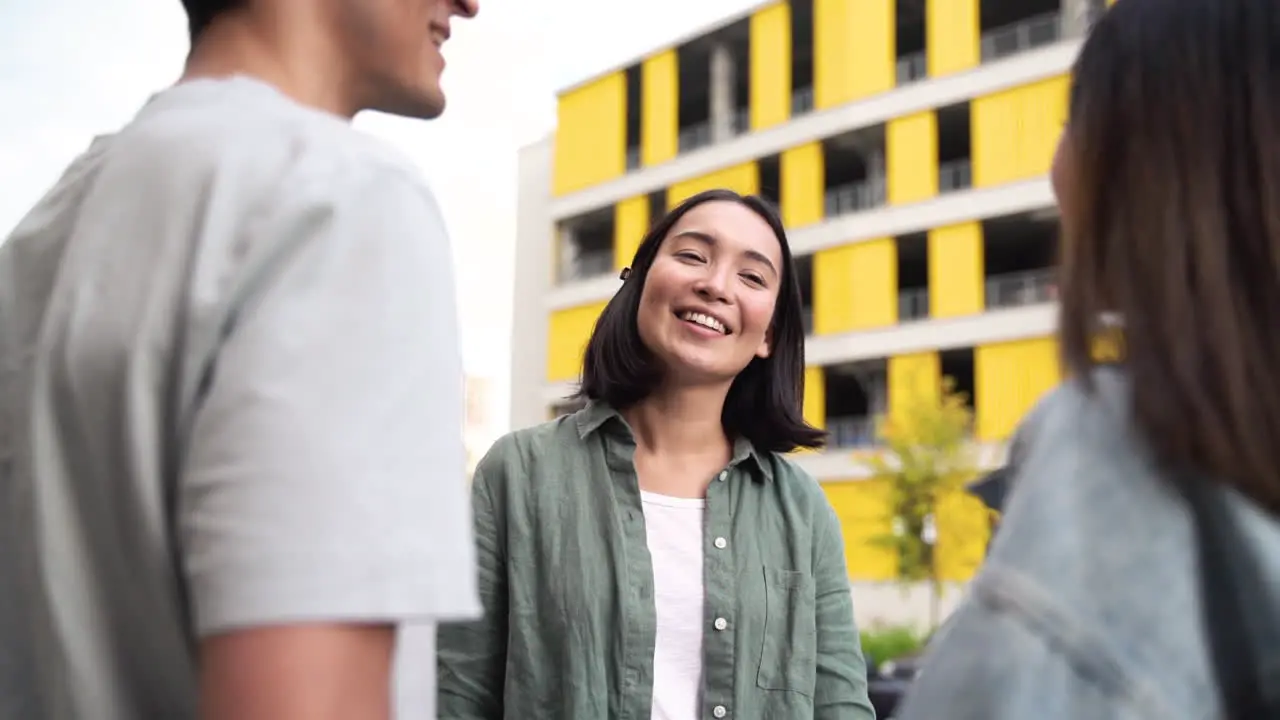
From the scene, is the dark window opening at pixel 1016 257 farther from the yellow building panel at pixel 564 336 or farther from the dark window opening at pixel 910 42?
the yellow building panel at pixel 564 336

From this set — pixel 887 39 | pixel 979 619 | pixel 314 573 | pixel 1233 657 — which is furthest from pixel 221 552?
pixel 887 39

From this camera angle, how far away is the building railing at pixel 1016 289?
1898 cm

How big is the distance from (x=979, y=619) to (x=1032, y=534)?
72 millimetres

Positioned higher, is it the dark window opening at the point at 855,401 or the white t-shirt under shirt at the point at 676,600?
the dark window opening at the point at 855,401

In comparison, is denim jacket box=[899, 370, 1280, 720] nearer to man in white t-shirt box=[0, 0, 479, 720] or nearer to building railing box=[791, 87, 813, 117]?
man in white t-shirt box=[0, 0, 479, 720]

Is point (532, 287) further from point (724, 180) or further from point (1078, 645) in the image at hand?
point (1078, 645)

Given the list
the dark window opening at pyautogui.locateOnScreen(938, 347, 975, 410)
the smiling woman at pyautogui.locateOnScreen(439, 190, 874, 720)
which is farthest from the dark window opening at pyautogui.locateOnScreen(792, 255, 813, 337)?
the smiling woman at pyautogui.locateOnScreen(439, 190, 874, 720)

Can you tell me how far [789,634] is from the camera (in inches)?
90.2

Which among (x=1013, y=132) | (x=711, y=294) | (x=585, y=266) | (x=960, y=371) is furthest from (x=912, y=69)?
(x=711, y=294)

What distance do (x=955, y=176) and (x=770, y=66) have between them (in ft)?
14.2

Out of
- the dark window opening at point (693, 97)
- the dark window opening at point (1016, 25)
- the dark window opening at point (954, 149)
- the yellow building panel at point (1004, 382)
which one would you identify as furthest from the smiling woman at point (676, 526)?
the dark window opening at point (693, 97)

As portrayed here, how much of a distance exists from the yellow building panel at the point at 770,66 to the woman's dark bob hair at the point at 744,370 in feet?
66.2

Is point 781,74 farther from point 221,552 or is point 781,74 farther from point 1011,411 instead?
point 221,552

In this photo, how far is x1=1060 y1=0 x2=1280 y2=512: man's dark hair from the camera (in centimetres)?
83
